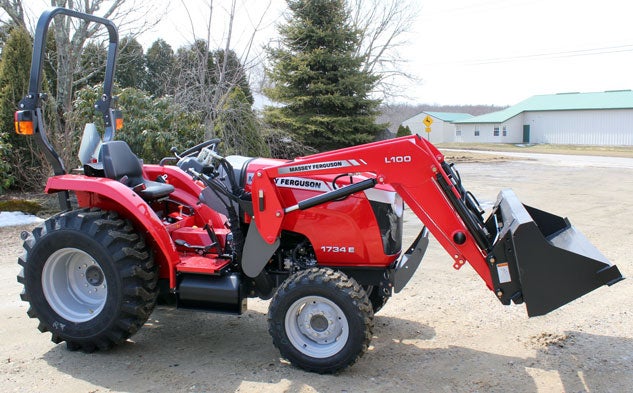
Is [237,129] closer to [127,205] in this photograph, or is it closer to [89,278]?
[89,278]

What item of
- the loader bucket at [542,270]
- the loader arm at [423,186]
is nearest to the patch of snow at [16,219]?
the loader arm at [423,186]

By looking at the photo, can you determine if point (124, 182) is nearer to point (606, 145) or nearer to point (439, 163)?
point (439, 163)

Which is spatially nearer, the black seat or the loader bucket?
the loader bucket

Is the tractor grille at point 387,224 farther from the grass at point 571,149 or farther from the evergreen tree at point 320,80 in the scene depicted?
the grass at point 571,149

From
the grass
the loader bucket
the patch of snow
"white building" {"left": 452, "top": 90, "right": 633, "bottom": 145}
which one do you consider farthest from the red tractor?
"white building" {"left": 452, "top": 90, "right": 633, "bottom": 145}

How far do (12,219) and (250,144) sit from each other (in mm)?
5965

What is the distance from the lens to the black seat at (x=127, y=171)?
4520 mm

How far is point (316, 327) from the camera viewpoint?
3.86 m

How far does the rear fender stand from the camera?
4.05 metres

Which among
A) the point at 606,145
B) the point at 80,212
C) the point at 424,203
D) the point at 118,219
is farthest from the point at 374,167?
the point at 606,145

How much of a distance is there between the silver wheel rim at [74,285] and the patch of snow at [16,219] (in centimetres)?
572

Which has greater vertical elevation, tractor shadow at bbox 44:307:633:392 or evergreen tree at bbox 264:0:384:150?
evergreen tree at bbox 264:0:384:150

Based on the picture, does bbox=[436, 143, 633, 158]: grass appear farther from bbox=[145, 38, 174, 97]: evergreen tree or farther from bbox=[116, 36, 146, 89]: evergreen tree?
bbox=[116, 36, 146, 89]: evergreen tree

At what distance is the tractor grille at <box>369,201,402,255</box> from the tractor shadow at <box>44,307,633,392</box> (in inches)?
32.8
